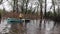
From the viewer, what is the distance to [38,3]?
15828 mm

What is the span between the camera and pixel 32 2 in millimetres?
15734

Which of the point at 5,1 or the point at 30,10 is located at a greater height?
the point at 5,1

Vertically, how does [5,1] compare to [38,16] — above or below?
above

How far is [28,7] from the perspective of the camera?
16.1 m

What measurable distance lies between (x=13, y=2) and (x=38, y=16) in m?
3.12

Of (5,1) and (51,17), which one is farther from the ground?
(5,1)

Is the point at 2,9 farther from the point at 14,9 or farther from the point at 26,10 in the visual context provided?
the point at 26,10

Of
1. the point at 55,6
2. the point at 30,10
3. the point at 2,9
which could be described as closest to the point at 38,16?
the point at 30,10

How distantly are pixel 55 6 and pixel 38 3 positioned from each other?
181 centimetres

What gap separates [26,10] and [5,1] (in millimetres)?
2398

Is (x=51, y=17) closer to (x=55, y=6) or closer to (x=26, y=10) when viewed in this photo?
(x=55, y=6)

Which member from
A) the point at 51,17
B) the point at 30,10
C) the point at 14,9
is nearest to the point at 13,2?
the point at 14,9

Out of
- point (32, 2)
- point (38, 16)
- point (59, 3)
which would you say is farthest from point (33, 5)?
point (59, 3)

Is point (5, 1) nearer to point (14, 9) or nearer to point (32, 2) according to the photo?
point (14, 9)
